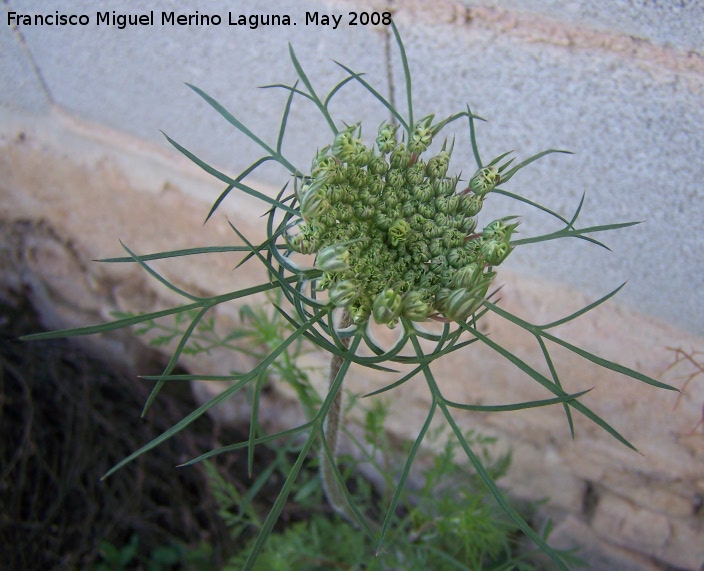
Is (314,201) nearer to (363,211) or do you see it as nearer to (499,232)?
(363,211)

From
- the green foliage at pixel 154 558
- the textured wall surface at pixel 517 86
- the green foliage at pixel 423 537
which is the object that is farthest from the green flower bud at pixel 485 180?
the green foliage at pixel 154 558

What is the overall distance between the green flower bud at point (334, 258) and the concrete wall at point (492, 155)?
20.4 inches

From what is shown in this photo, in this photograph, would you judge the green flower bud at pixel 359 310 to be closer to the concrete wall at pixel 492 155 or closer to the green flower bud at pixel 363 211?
the green flower bud at pixel 363 211

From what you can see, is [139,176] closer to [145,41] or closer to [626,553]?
[145,41]

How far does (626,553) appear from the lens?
128 cm

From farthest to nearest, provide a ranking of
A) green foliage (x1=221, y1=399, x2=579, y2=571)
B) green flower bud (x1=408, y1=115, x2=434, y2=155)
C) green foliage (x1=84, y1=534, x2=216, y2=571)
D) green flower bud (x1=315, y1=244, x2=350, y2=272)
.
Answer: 1. green foliage (x1=84, y1=534, x2=216, y2=571)
2. green foliage (x1=221, y1=399, x2=579, y2=571)
3. green flower bud (x1=408, y1=115, x2=434, y2=155)
4. green flower bud (x1=315, y1=244, x2=350, y2=272)

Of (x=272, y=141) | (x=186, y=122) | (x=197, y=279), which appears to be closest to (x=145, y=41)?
(x=186, y=122)

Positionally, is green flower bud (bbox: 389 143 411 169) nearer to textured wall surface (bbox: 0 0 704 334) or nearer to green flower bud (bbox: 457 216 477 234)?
green flower bud (bbox: 457 216 477 234)

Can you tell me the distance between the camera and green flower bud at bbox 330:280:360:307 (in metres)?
0.56

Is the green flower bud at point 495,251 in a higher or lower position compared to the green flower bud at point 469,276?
higher

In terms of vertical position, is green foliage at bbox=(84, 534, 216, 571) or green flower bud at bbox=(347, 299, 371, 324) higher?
green flower bud at bbox=(347, 299, 371, 324)

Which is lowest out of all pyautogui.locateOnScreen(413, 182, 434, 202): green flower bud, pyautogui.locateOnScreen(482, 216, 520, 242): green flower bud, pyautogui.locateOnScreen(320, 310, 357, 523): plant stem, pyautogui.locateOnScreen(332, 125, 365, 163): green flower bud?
pyautogui.locateOnScreen(320, 310, 357, 523): plant stem

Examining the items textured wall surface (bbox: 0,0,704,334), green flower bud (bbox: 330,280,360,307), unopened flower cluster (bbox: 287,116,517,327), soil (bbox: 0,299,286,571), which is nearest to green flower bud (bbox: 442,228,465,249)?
unopened flower cluster (bbox: 287,116,517,327)

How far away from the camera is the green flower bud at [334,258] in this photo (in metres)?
0.55
